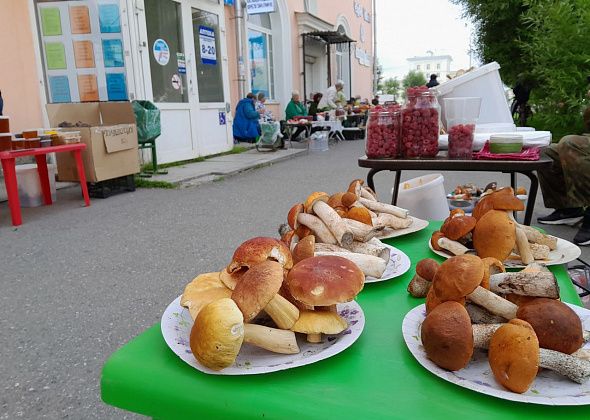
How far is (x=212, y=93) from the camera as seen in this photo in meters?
10.9

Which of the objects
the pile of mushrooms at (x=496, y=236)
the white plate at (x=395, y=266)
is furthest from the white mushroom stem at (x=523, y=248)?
the white plate at (x=395, y=266)

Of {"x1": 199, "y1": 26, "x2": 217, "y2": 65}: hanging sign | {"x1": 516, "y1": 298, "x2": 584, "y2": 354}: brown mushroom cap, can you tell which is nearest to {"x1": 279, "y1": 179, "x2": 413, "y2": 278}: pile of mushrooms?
{"x1": 516, "y1": 298, "x2": 584, "y2": 354}: brown mushroom cap

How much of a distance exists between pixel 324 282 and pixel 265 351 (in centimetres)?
18

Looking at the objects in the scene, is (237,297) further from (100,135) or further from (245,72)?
(245,72)

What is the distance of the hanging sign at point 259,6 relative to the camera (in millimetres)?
12078

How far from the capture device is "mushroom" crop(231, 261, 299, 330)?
831 mm

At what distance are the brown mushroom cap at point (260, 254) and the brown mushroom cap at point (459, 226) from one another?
61 cm

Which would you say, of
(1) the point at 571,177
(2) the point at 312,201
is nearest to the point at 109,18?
(1) the point at 571,177

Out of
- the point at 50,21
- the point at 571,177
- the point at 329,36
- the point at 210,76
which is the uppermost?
the point at 329,36

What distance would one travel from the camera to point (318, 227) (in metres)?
1.36

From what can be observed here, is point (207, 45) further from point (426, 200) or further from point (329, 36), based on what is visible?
point (426, 200)

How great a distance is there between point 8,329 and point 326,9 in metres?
20.3

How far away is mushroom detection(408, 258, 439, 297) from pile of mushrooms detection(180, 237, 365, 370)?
26 centimetres

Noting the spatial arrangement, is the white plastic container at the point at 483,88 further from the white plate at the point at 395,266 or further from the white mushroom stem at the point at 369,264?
the white mushroom stem at the point at 369,264
